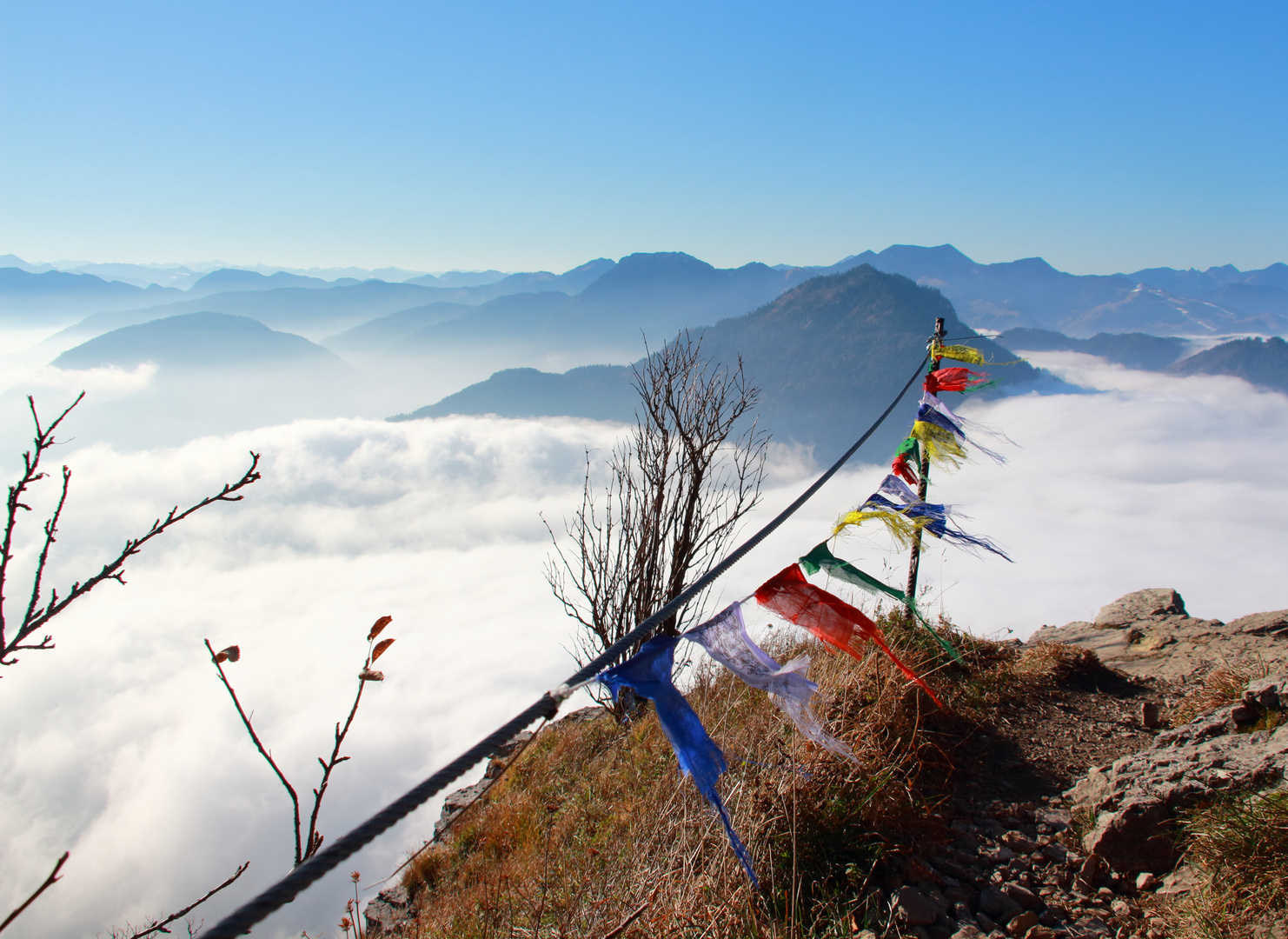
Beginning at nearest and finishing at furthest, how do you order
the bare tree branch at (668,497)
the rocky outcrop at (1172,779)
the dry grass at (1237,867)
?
the dry grass at (1237,867) < the rocky outcrop at (1172,779) < the bare tree branch at (668,497)

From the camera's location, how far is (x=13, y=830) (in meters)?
125

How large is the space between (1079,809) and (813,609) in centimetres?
198

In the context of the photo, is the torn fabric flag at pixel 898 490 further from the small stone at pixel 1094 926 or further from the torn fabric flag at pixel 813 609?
the small stone at pixel 1094 926

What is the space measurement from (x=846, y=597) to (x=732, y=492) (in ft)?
9.37

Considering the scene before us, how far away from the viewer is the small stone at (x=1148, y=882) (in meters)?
2.98

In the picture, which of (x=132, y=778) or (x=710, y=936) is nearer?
(x=710, y=936)

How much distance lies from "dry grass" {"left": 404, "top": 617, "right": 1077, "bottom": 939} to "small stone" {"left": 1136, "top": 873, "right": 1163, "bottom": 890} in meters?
0.90

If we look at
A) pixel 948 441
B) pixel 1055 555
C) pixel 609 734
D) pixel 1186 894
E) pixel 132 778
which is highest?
pixel 948 441

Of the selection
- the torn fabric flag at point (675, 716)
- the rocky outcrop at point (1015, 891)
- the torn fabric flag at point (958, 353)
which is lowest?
the rocky outcrop at point (1015, 891)

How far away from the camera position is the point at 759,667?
286cm

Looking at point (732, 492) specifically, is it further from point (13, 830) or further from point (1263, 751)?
point (13, 830)

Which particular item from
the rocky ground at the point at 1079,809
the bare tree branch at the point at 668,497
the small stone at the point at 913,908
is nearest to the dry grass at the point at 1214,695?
the rocky ground at the point at 1079,809

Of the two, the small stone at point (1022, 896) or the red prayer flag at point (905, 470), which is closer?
the small stone at point (1022, 896)

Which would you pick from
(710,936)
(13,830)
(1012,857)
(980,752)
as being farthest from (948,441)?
(13,830)
